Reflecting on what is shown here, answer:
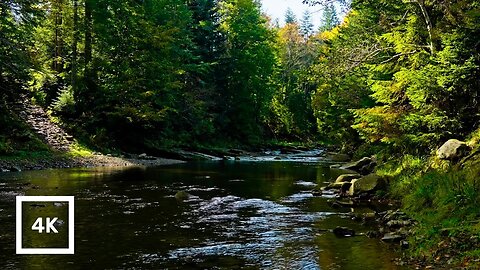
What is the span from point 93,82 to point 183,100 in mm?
9309

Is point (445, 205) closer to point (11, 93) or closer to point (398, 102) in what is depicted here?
point (398, 102)

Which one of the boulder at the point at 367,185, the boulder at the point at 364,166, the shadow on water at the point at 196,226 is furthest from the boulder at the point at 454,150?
the boulder at the point at 364,166

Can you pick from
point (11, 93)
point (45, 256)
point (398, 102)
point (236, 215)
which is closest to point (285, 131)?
point (11, 93)

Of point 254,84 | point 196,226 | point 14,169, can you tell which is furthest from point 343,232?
point 254,84

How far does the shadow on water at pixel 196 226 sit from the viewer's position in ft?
30.6

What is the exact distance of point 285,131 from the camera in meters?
68.8

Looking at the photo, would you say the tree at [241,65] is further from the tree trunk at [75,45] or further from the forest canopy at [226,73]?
the tree trunk at [75,45]

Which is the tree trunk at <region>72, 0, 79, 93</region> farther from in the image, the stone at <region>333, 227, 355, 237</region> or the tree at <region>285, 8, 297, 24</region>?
the tree at <region>285, 8, 297, 24</region>

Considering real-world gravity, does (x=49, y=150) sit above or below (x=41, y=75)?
below

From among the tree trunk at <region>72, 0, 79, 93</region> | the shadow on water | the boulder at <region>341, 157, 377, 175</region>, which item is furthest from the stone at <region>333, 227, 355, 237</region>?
the tree trunk at <region>72, 0, 79, 93</region>

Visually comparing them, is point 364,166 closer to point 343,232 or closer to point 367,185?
point 367,185

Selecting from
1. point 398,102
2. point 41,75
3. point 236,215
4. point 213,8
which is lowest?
point 236,215

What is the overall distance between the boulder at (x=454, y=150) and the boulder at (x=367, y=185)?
11.7ft

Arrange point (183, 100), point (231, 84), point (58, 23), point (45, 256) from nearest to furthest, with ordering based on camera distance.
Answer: point (45, 256) → point (58, 23) → point (183, 100) → point (231, 84)
